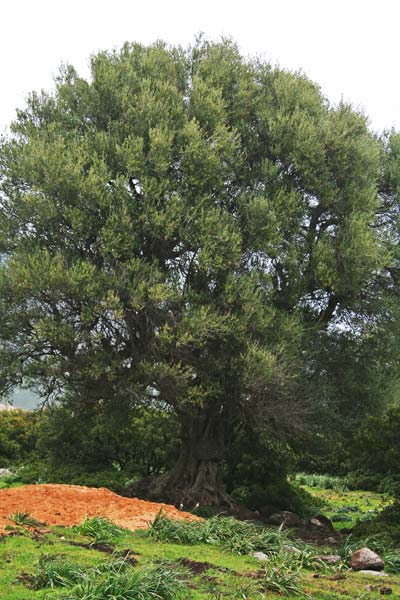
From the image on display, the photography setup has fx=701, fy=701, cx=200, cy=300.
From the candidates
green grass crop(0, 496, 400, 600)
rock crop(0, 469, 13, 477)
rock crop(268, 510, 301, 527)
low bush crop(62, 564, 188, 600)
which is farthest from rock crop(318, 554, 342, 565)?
rock crop(0, 469, 13, 477)

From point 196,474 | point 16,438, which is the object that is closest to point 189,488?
point 196,474

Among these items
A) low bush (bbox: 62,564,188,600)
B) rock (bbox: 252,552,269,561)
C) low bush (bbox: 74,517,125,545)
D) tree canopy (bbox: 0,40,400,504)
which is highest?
tree canopy (bbox: 0,40,400,504)

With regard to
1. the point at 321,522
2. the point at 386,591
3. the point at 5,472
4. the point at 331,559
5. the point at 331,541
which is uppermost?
the point at 321,522

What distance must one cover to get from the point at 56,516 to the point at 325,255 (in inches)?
371

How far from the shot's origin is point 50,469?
2230 cm

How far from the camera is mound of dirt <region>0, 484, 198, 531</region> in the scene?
40.4 feet

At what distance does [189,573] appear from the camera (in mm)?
8719

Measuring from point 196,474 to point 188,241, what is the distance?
6222mm

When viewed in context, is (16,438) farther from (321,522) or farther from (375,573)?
(375,573)

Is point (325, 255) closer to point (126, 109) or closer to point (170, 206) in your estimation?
point (170, 206)

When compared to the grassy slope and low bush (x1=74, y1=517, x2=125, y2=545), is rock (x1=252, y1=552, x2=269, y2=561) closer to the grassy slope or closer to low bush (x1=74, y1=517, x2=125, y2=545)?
the grassy slope

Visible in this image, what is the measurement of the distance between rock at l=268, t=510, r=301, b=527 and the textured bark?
119cm

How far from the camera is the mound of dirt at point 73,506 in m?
12.3

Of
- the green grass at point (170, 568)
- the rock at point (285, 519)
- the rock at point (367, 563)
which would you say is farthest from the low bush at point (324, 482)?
the rock at point (367, 563)
